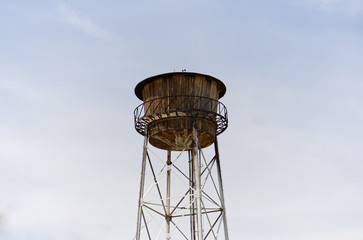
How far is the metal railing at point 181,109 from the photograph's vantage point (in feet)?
87.0

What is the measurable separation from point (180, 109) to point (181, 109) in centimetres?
6

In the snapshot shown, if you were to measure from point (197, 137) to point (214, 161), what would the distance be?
230cm

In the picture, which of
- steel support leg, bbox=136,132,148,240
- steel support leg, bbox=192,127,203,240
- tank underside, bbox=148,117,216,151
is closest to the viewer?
steel support leg, bbox=192,127,203,240

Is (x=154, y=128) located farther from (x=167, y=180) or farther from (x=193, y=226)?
(x=193, y=226)

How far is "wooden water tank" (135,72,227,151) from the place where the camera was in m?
26.6

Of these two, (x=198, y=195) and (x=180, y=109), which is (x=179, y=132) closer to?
(x=180, y=109)

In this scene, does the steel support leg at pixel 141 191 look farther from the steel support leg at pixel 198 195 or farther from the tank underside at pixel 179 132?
the steel support leg at pixel 198 195

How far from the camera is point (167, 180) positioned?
30125 mm

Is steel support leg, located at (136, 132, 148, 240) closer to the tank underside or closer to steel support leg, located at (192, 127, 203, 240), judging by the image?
the tank underside

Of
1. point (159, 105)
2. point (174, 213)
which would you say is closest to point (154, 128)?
point (159, 105)

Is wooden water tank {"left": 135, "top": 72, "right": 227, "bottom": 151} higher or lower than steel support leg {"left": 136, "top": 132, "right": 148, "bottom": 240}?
Result: higher

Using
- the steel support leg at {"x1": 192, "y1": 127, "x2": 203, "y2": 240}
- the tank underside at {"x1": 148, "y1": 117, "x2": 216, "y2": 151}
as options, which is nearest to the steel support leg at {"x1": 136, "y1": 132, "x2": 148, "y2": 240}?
the tank underside at {"x1": 148, "y1": 117, "x2": 216, "y2": 151}

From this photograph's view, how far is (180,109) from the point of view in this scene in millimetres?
26422

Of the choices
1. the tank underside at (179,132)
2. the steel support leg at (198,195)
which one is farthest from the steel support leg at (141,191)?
the steel support leg at (198,195)
